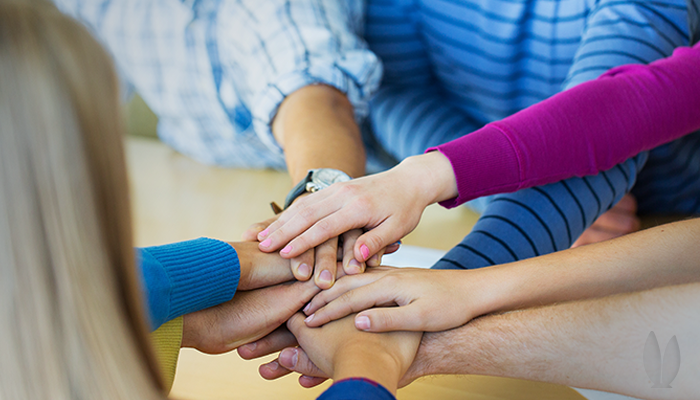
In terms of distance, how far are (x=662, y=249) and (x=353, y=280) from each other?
1.20ft

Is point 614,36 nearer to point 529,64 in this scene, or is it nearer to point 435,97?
point 529,64

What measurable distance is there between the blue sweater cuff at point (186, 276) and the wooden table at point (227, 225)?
4.8 inches

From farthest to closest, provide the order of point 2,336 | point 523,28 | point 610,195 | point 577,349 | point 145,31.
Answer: point 145,31, point 523,28, point 610,195, point 577,349, point 2,336

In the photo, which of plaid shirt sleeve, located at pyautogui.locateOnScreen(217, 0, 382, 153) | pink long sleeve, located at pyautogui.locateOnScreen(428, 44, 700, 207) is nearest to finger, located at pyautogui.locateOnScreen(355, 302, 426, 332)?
pink long sleeve, located at pyautogui.locateOnScreen(428, 44, 700, 207)

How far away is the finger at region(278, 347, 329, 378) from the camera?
62 centimetres

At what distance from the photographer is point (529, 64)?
1104 millimetres

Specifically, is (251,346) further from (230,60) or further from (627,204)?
(627,204)

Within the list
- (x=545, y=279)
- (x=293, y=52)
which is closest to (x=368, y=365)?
(x=545, y=279)

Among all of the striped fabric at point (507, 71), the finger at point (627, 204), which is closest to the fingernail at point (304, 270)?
the striped fabric at point (507, 71)

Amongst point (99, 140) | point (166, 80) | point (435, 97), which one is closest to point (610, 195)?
point (435, 97)

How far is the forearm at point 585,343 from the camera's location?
20.5 inches

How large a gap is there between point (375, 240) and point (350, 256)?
1.5 inches

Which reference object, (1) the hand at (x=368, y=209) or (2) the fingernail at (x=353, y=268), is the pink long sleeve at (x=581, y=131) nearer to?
(1) the hand at (x=368, y=209)

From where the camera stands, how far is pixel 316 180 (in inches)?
30.9
